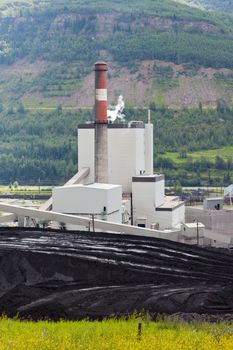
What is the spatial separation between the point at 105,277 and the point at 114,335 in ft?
17.3

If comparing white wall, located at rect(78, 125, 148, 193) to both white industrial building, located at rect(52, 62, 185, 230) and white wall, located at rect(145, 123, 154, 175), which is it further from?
white wall, located at rect(145, 123, 154, 175)

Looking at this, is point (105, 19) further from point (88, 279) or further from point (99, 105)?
point (88, 279)

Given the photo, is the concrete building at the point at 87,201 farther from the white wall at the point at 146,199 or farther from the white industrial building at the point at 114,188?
the white wall at the point at 146,199

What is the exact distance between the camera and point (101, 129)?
174ft

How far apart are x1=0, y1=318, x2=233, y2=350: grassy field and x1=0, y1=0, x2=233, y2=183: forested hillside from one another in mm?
67300

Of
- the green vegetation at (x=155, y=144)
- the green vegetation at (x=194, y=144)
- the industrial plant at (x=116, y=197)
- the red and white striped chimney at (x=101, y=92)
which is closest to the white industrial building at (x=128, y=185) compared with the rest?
the industrial plant at (x=116, y=197)

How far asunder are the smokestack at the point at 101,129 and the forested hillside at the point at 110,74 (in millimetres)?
32530

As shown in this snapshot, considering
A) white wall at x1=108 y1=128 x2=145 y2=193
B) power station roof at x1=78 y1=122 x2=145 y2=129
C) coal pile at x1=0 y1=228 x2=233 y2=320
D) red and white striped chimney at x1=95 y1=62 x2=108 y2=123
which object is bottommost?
coal pile at x1=0 y1=228 x2=233 y2=320

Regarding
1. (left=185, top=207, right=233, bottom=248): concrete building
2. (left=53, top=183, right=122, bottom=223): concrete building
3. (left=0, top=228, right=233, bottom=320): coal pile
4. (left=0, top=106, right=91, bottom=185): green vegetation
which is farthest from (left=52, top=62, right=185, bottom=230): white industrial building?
(left=0, top=106, right=91, bottom=185): green vegetation

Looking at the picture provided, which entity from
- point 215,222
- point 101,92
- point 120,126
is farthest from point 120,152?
point 215,222

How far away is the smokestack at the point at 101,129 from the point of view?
5244 cm

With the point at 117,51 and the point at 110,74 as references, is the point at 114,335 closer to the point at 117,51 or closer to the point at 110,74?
the point at 110,74

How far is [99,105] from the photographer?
53.7 m

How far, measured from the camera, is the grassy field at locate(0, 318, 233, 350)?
16.5 m
